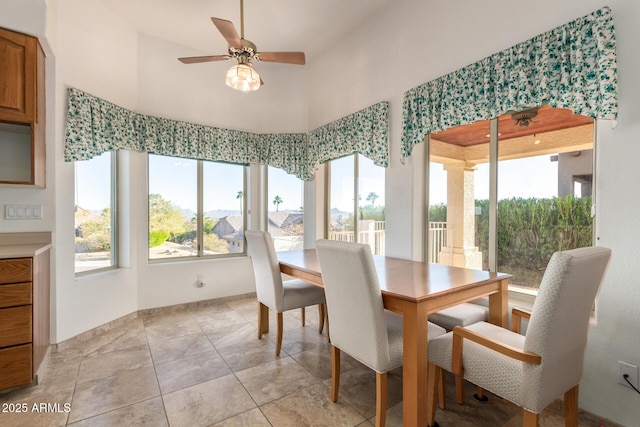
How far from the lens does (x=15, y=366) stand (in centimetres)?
190

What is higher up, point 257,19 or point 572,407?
point 257,19

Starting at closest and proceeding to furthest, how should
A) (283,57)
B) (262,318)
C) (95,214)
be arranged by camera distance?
(283,57) < (262,318) < (95,214)

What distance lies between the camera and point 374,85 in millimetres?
3199

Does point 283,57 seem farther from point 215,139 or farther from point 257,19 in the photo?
point 215,139

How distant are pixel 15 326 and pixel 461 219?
331 centimetres

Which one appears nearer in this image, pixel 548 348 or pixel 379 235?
pixel 548 348

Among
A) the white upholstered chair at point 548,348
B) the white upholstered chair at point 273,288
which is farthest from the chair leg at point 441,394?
the white upholstered chair at point 273,288

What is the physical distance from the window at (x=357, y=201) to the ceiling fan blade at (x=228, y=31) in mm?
→ 1867

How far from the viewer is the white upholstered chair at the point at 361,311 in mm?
1514

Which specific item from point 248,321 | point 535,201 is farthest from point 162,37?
point 535,201

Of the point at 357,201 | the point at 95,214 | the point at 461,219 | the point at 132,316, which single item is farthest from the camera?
the point at 357,201

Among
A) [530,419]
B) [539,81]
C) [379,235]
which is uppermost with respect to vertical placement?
[539,81]

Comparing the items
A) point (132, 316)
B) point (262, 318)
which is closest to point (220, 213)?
point (132, 316)

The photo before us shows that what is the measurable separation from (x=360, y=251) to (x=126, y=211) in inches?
117
